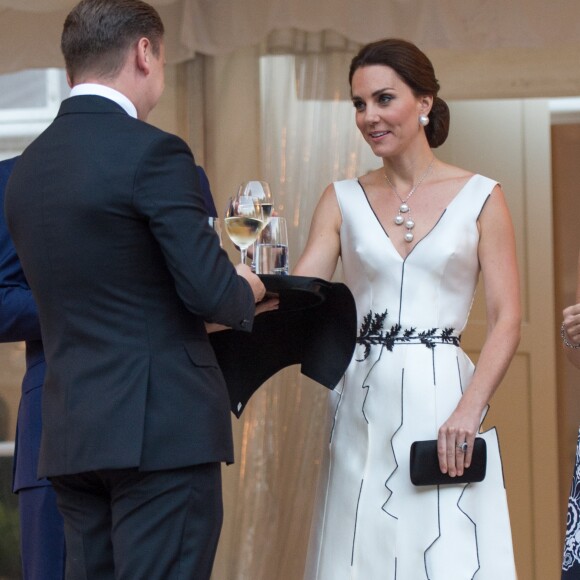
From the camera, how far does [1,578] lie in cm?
457

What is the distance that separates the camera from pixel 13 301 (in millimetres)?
2736

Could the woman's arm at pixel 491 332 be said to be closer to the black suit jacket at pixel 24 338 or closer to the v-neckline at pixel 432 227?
the v-neckline at pixel 432 227

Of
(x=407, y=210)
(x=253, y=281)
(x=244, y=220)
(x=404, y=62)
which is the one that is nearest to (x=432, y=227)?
(x=407, y=210)

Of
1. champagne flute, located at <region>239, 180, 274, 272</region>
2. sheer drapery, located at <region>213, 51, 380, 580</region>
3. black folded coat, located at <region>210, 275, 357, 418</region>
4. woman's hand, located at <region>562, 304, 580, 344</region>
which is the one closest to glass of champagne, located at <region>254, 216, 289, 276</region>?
champagne flute, located at <region>239, 180, 274, 272</region>

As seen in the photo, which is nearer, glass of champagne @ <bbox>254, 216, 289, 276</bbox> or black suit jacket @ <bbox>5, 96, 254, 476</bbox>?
black suit jacket @ <bbox>5, 96, 254, 476</bbox>

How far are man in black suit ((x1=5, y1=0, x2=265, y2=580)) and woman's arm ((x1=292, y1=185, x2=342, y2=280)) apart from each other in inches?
34.3

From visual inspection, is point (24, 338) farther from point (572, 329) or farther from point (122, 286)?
point (572, 329)

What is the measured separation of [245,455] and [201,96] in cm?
152

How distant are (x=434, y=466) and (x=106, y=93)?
1320 millimetres

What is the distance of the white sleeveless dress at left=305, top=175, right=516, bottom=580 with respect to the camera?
291 cm

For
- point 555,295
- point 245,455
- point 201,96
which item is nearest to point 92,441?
point 245,455

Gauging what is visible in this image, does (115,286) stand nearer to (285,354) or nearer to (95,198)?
(95,198)

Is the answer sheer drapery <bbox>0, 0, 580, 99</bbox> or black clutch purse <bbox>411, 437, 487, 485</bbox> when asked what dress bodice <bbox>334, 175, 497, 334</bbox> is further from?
sheer drapery <bbox>0, 0, 580, 99</bbox>

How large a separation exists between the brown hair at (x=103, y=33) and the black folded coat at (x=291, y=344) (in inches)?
32.1
